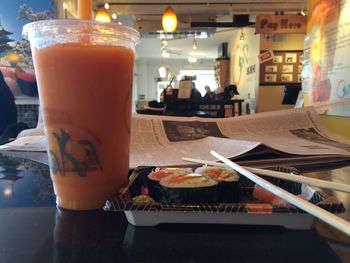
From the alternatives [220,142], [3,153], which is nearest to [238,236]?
[220,142]

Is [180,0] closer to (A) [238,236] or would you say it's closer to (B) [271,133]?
(B) [271,133]

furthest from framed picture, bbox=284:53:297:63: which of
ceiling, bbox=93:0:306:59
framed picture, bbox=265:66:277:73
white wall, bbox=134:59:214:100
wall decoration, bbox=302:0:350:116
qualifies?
white wall, bbox=134:59:214:100

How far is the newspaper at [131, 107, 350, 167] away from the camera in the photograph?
2.00 ft

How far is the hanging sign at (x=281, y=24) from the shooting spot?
106 inches

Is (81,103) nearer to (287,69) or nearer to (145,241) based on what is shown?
(145,241)

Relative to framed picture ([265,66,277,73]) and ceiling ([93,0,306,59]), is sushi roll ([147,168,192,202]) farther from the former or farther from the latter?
framed picture ([265,66,277,73])

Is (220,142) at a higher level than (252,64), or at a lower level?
lower

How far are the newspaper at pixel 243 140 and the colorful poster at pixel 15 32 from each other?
2186mm

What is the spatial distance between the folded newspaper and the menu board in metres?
4.55

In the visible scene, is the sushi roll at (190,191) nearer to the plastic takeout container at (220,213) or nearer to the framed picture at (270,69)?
the plastic takeout container at (220,213)

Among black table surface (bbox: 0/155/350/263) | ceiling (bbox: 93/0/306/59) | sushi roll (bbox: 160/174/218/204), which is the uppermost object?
ceiling (bbox: 93/0/306/59)

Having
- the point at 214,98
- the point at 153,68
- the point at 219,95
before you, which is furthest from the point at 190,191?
the point at 153,68

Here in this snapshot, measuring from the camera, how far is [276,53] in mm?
5223

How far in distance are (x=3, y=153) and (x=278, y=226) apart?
685 millimetres
